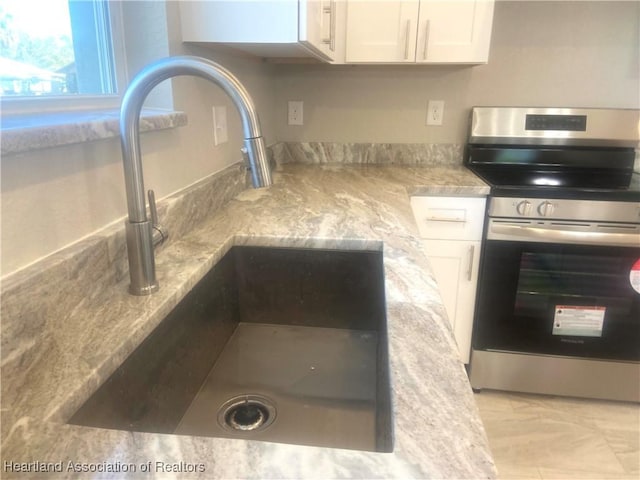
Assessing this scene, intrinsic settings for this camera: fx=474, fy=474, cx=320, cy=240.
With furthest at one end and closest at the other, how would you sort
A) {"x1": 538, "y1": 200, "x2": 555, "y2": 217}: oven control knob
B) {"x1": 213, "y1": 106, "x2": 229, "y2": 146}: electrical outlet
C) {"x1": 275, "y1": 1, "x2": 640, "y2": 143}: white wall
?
{"x1": 275, "y1": 1, "x2": 640, "y2": 143}: white wall < {"x1": 538, "y1": 200, "x2": 555, "y2": 217}: oven control knob < {"x1": 213, "y1": 106, "x2": 229, "y2": 146}: electrical outlet

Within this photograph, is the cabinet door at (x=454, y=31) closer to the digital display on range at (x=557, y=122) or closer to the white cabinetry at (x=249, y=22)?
the digital display on range at (x=557, y=122)

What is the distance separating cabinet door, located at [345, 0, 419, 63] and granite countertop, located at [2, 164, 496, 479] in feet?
3.63

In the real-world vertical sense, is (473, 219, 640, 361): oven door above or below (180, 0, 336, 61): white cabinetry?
below

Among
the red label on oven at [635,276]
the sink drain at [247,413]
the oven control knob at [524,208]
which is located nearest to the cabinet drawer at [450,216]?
the oven control knob at [524,208]

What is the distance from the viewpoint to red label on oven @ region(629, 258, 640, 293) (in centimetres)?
177

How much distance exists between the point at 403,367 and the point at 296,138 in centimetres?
194

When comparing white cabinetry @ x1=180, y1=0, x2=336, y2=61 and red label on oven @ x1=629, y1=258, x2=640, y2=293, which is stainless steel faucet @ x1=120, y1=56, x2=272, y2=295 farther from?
red label on oven @ x1=629, y1=258, x2=640, y2=293

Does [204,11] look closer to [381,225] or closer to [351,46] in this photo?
[381,225]

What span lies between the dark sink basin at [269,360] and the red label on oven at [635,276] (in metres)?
1.17

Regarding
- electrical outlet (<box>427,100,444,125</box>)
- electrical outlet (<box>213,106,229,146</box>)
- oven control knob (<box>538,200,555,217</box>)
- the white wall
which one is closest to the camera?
electrical outlet (<box>213,106,229,146</box>)

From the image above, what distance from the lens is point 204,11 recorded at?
3.82ft

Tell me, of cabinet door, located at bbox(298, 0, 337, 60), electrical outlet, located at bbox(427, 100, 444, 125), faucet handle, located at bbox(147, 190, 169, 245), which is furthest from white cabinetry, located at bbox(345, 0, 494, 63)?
faucet handle, located at bbox(147, 190, 169, 245)

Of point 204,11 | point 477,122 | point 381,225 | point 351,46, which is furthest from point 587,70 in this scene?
point 204,11

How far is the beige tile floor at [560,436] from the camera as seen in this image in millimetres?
1618
